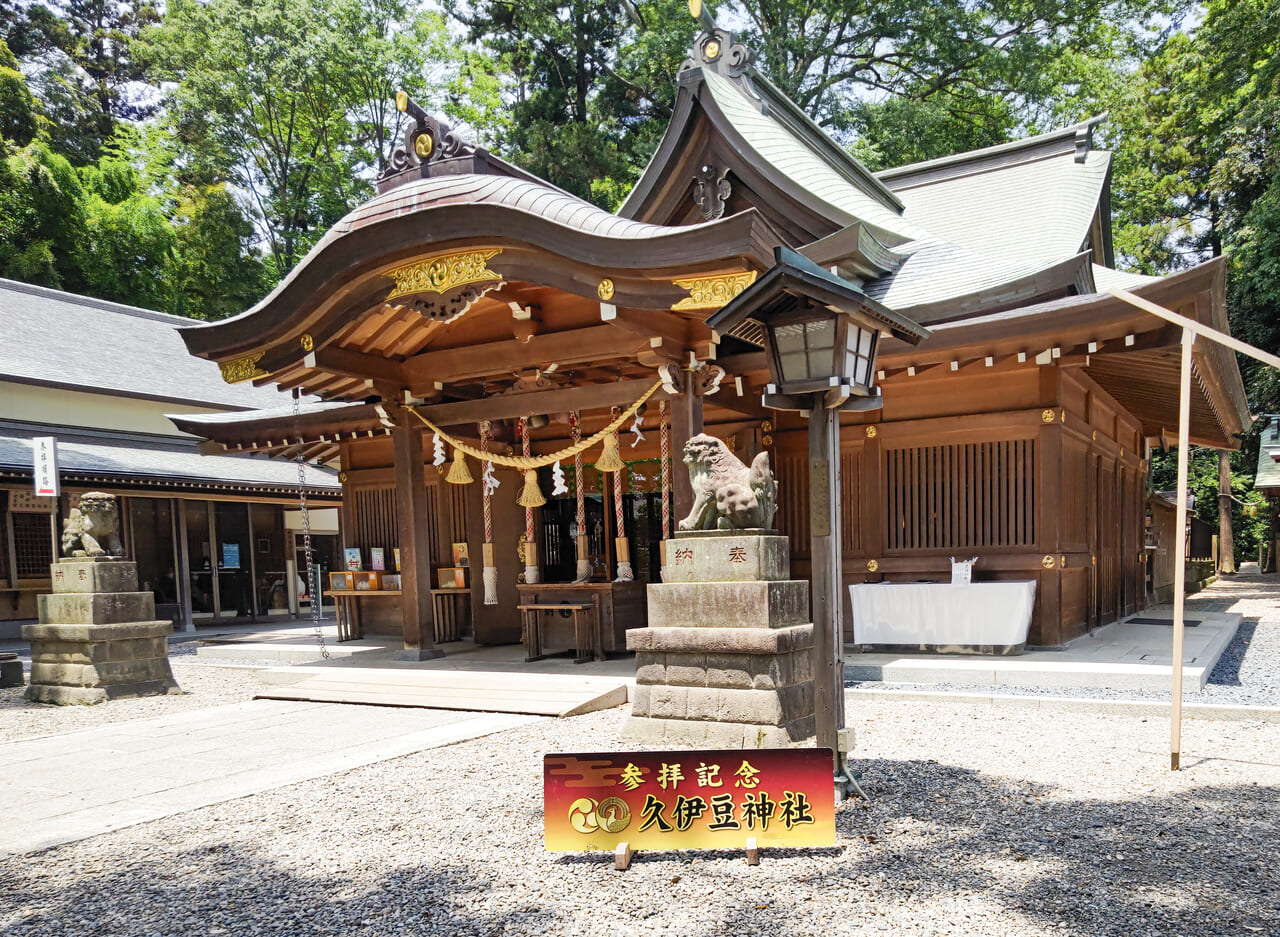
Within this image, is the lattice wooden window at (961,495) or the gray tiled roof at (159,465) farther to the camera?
the gray tiled roof at (159,465)

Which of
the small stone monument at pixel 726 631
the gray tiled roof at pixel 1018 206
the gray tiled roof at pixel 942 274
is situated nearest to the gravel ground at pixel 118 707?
the small stone monument at pixel 726 631

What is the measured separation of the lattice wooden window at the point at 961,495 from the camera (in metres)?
8.97

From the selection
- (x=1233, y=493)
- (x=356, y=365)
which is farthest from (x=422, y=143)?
(x=1233, y=493)

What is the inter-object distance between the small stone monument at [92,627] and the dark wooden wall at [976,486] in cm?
729

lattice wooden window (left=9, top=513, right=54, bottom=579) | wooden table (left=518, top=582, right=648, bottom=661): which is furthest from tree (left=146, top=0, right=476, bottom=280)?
wooden table (left=518, top=582, right=648, bottom=661)

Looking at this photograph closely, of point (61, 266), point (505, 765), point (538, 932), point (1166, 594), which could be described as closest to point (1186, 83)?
point (1166, 594)

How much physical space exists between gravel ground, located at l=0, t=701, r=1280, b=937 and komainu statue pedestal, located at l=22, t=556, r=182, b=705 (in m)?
5.11

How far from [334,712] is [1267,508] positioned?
35.4 meters

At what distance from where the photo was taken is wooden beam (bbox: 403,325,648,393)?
8367 mm

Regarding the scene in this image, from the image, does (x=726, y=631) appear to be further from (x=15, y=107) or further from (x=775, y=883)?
(x=15, y=107)

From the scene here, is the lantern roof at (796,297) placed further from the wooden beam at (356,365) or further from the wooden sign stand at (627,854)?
the wooden beam at (356,365)

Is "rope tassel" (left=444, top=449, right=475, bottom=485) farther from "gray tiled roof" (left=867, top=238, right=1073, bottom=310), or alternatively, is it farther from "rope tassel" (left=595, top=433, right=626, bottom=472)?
"gray tiled roof" (left=867, top=238, right=1073, bottom=310)

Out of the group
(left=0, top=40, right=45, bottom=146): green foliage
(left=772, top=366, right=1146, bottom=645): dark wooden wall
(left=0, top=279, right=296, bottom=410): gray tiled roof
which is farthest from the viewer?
(left=0, top=40, right=45, bottom=146): green foliage

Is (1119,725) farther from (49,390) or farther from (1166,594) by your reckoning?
(49,390)
